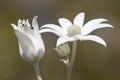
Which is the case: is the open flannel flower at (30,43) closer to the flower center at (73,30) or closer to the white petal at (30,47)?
the white petal at (30,47)

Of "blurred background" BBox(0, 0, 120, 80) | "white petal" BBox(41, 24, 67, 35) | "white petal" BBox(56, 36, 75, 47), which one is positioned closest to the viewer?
"white petal" BBox(56, 36, 75, 47)

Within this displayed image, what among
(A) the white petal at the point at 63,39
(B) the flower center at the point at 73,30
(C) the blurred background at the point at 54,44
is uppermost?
(B) the flower center at the point at 73,30

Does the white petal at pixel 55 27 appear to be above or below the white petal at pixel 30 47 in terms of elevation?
above

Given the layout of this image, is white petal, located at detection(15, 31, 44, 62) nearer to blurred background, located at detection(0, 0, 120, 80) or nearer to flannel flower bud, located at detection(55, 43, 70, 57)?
flannel flower bud, located at detection(55, 43, 70, 57)

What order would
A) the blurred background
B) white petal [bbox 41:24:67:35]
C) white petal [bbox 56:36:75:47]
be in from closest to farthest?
white petal [bbox 56:36:75:47] → white petal [bbox 41:24:67:35] → the blurred background

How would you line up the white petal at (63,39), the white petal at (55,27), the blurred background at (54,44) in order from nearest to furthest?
1. the white petal at (63,39)
2. the white petal at (55,27)
3. the blurred background at (54,44)

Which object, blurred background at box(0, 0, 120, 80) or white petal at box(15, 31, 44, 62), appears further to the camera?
blurred background at box(0, 0, 120, 80)

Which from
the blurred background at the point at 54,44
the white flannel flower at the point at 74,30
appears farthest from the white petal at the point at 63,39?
the blurred background at the point at 54,44

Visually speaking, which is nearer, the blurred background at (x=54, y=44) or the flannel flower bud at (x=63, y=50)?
the flannel flower bud at (x=63, y=50)

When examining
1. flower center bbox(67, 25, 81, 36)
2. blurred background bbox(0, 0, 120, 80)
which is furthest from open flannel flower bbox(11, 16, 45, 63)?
blurred background bbox(0, 0, 120, 80)
